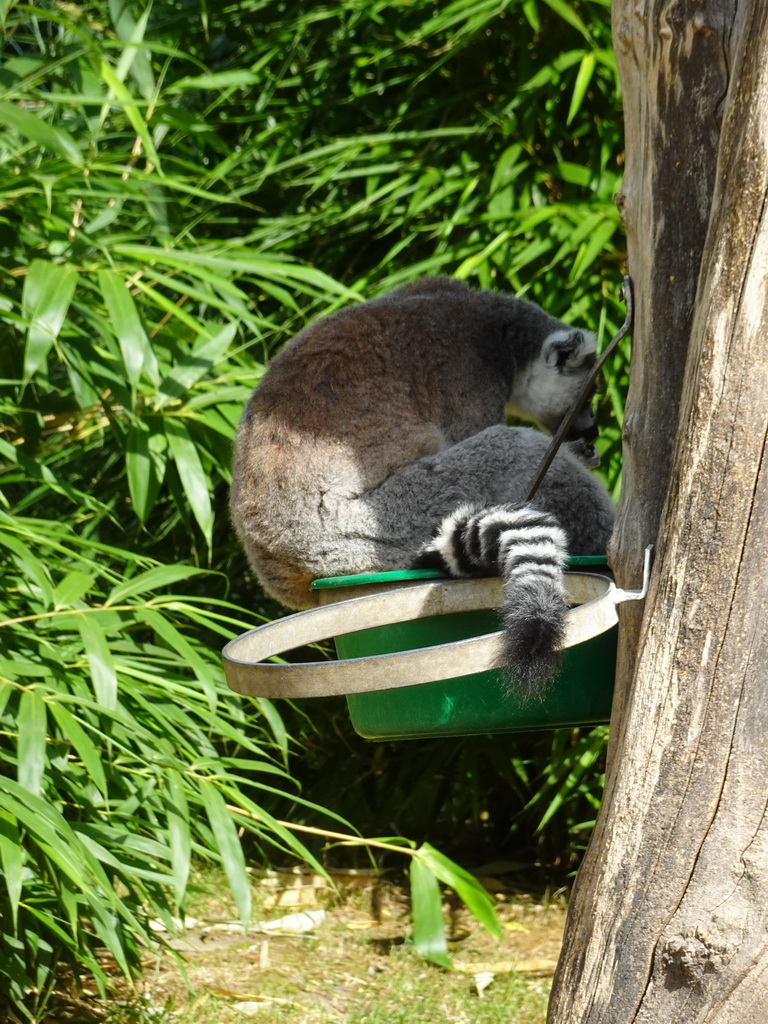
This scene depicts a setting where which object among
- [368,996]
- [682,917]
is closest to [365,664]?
[682,917]

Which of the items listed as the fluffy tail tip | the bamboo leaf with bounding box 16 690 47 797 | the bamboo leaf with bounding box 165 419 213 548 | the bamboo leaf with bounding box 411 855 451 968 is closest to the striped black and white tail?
the fluffy tail tip

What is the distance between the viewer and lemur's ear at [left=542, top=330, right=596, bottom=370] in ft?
8.14

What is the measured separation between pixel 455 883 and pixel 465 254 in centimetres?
196

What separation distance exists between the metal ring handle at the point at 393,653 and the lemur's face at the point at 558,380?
3.15 ft

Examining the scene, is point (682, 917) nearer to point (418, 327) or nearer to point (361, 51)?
point (418, 327)

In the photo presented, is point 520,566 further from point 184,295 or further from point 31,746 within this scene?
point 184,295

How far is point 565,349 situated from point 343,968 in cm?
212

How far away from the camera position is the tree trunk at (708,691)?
4.31 ft

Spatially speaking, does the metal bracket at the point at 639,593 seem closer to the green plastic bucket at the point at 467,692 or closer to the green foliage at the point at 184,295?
the green plastic bucket at the point at 467,692

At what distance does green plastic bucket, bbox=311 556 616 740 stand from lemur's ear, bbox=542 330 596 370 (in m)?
0.85

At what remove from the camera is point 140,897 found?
299 cm

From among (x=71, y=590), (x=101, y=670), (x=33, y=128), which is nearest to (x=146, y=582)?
(x=71, y=590)

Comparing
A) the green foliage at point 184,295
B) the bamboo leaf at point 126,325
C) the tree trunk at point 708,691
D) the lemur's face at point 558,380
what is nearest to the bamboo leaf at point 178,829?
the green foliage at point 184,295

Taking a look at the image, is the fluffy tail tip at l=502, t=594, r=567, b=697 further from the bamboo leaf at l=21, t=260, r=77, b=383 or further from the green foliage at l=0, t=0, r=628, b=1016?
the bamboo leaf at l=21, t=260, r=77, b=383
